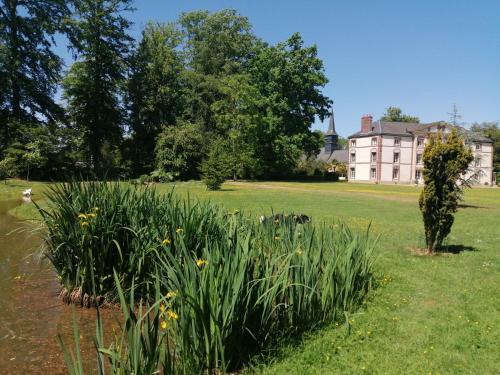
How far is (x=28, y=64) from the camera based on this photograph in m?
35.0

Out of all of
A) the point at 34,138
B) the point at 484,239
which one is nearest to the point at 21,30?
the point at 34,138

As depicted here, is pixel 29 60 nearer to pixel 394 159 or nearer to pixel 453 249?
pixel 453 249

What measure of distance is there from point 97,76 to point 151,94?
6.19 meters

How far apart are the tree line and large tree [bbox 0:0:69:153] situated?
0.27ft

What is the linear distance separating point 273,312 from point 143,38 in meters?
43.7

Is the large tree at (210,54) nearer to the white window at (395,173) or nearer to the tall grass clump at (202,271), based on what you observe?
the white window at (395,173)

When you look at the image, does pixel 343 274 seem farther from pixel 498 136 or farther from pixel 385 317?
pixel 498 136

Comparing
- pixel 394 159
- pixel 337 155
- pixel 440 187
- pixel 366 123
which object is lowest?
pixel 440 187

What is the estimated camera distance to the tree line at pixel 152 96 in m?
33.9

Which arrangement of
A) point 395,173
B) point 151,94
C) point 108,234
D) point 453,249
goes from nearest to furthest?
1. point 108,234
2. point 453,249
3. point 151,94
4. point 395,173

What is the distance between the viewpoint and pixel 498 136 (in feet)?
235

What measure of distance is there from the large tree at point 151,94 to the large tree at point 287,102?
9201 millimetres

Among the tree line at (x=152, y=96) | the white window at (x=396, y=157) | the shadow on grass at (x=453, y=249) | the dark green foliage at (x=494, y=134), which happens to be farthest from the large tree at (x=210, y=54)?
the dark green foliage at (x=494, y=134)

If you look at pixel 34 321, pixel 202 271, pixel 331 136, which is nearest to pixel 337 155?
pixel 331 136
